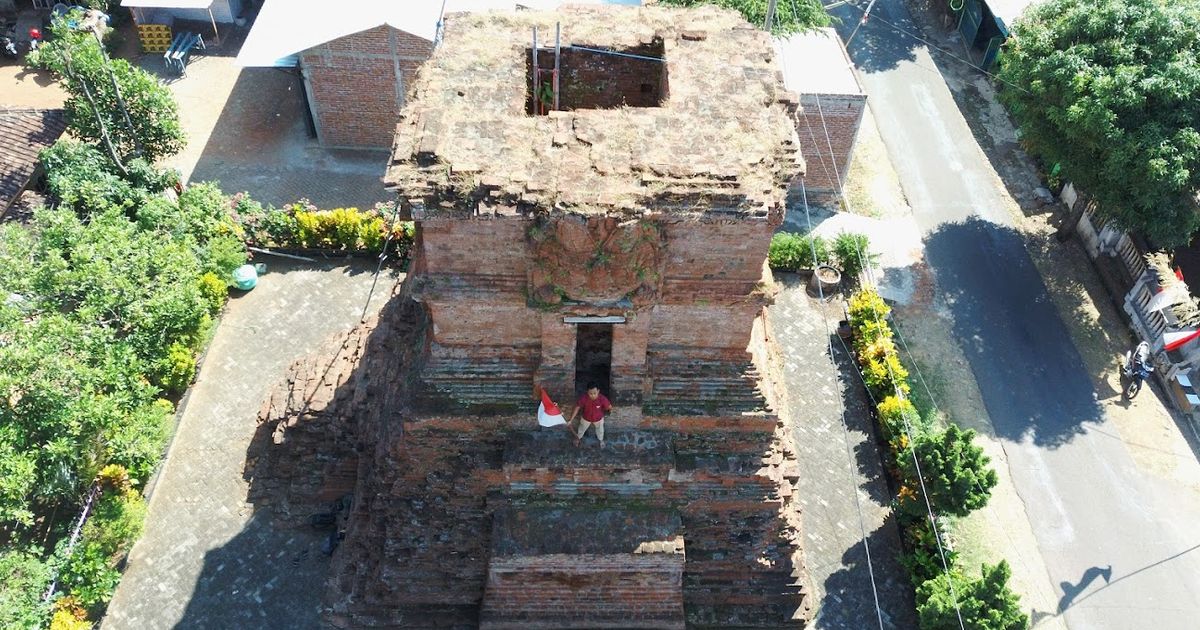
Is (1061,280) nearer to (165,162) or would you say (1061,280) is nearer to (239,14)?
(165,162)

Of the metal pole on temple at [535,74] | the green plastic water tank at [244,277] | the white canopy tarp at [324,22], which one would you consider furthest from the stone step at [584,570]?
the white canopy tarp at [324,22]

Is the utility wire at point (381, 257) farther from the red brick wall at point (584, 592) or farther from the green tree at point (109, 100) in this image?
the red brick wall at point (584, 592)

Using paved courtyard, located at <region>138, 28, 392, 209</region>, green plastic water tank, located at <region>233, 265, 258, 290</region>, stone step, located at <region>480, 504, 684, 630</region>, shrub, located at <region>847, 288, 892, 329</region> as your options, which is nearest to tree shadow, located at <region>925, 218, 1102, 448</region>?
shrub, located at <region>847, 288, 892, 329</region>

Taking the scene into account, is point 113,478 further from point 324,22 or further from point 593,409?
point 324,22

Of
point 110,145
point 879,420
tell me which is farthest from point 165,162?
point 879,420

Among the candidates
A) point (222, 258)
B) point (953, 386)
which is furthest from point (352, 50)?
point (953, 386)
